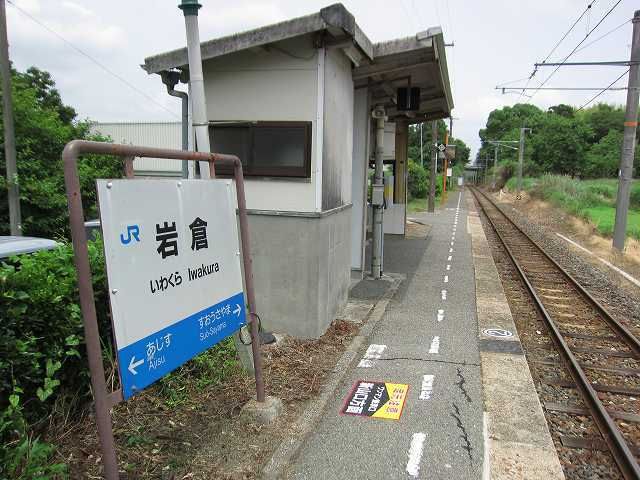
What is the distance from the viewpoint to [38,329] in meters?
3.07

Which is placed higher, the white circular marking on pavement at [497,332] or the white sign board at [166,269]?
the white sign board at [166,269]

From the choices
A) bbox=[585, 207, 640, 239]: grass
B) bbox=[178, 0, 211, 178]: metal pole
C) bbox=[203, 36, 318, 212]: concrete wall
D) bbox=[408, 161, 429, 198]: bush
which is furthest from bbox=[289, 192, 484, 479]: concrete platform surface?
bbox=[408, 161, 429, 198]: bush

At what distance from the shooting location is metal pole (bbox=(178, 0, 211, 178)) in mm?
4133

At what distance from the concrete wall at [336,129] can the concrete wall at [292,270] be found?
0.44m

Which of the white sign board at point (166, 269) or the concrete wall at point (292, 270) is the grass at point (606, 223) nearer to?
the concrete wall at point (292, 270)

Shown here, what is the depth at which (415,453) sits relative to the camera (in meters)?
3.88

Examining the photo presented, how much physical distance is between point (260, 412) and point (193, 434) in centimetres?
56

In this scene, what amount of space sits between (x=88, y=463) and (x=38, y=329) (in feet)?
2.99

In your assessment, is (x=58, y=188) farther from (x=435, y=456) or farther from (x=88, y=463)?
(x=435, y=456)

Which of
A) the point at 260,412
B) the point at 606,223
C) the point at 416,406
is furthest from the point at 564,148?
the point at 260,412

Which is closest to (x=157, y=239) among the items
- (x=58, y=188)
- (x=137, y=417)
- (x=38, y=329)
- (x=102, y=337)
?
(x=38, y=329)

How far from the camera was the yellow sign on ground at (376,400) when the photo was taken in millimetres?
4578

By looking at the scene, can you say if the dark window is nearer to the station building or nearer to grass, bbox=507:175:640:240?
the station building

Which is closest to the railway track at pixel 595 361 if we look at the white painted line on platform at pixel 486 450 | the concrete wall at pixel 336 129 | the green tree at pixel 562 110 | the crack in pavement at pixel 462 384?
the white painted line on platform at pixel 486 450
